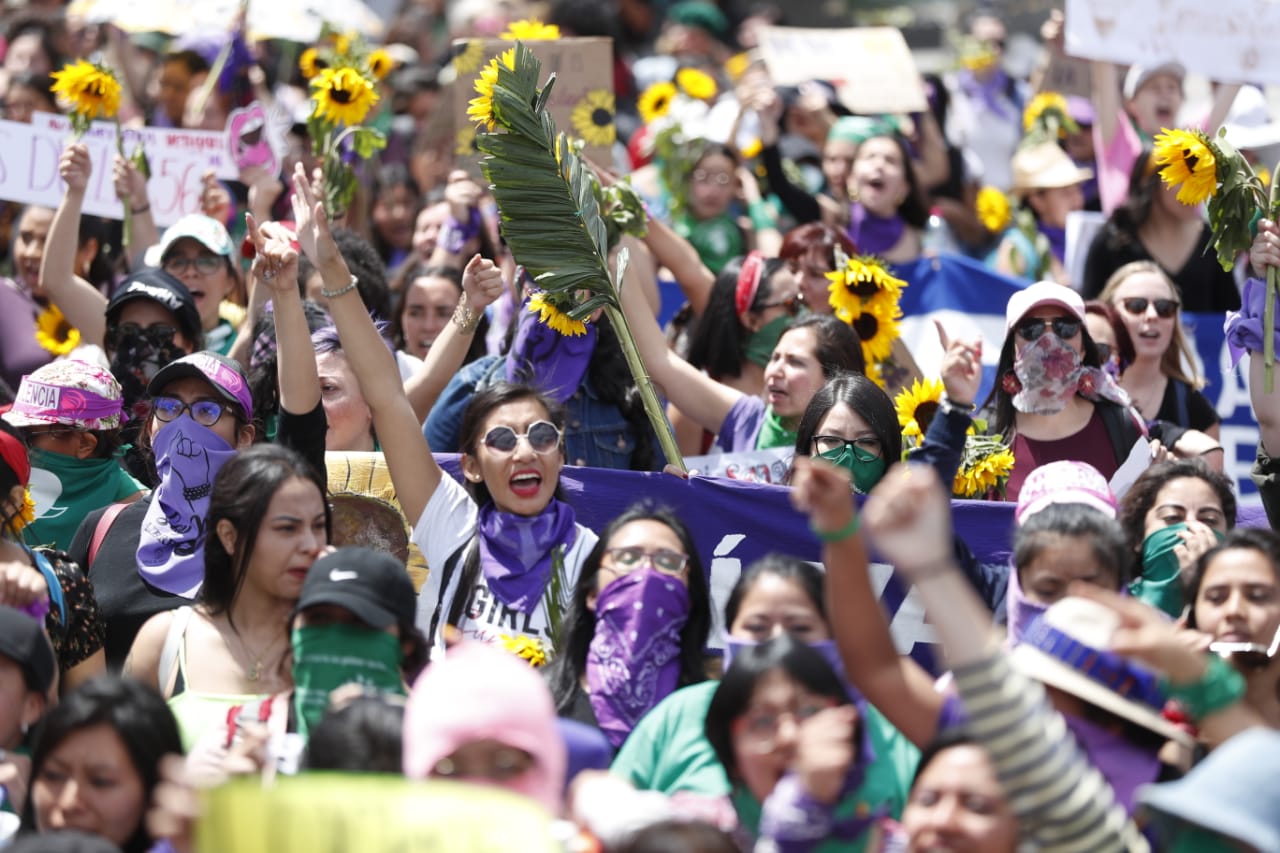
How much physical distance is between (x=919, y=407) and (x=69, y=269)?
3254 mm

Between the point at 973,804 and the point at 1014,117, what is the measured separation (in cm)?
815

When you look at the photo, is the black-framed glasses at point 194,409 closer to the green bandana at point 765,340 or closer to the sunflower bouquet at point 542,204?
the sunflower bouquet at point 542,204

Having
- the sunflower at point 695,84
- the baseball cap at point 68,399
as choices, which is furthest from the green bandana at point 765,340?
the sunflower at point 695,84

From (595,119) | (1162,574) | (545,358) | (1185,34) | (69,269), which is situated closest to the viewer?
(1162,574)

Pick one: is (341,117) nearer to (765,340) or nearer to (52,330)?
(52,330)

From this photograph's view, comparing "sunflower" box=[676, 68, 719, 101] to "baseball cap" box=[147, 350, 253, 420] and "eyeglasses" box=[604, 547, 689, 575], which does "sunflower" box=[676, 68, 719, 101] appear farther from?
"eyeglasses" box=[604, 547, 689, 575]

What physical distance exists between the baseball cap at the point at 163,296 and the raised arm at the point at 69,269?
2.24ft

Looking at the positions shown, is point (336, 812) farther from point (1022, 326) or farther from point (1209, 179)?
point (1209, 179)

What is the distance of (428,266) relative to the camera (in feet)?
24.2

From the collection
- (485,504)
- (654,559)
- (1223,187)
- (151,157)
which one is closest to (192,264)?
(151,157)

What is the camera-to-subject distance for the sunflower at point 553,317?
5.79 m

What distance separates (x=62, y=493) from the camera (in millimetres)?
5625

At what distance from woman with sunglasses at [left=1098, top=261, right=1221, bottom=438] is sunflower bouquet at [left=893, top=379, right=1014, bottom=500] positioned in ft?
3.00

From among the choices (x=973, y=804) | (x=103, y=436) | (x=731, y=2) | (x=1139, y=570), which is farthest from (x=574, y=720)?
(x=731, y=2)
